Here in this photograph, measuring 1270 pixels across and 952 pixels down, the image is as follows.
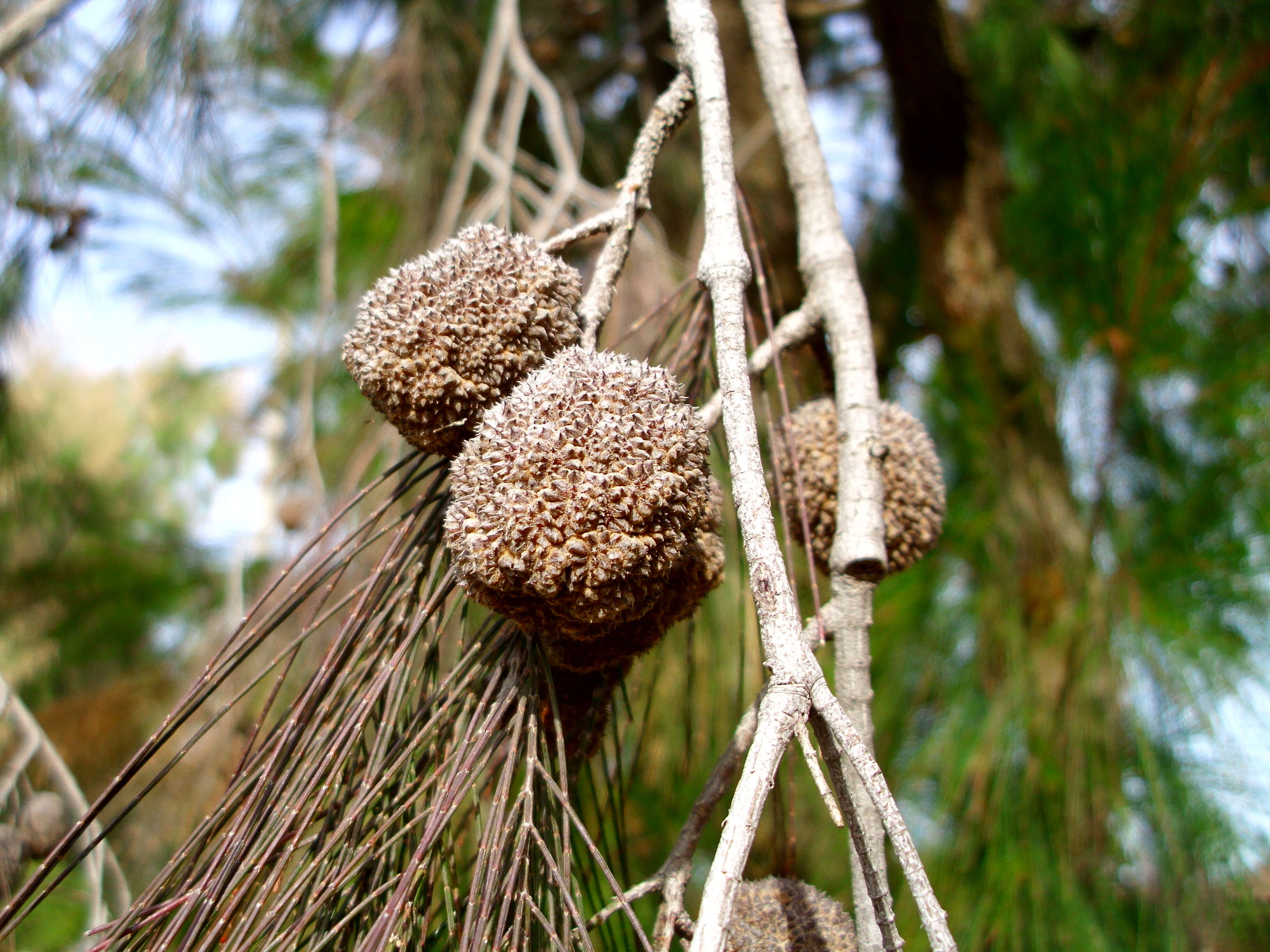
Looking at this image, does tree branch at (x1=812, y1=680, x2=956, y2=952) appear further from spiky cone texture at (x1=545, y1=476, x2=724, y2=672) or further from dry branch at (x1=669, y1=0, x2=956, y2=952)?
spiky cone texture at (x1=545, y1=476, x2=724, y2=672)

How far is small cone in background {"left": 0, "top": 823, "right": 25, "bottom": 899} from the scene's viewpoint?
→ 1.13 meters

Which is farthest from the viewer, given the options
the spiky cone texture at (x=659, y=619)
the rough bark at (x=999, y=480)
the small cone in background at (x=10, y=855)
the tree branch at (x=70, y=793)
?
the rough bark at (x=999, y=480)

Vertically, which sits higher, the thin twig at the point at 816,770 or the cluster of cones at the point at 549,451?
the cluster of cones at the point at 549,451

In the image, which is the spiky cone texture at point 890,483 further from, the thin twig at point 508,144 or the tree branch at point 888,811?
the thin twig at point 508,144

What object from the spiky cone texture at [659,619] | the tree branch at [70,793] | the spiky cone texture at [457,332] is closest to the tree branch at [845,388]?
the spiky cone texture at [659,619]

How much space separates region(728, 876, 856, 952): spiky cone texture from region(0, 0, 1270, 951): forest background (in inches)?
2.9

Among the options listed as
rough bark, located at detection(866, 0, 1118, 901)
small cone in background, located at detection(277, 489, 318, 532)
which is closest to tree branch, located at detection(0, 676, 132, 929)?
small cone in background, located at detection(277, 489, 318, 532)

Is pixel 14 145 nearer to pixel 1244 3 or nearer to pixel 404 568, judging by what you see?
pixel 404 568

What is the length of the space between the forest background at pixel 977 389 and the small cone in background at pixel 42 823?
28 cm

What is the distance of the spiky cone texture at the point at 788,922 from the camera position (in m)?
0.61

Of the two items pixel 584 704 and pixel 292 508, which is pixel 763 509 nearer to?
pixel 584 704

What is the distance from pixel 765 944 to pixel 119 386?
23.0ft

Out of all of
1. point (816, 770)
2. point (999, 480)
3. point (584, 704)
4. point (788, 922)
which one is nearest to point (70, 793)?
point (584, 704)

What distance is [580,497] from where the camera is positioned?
1.74ft
